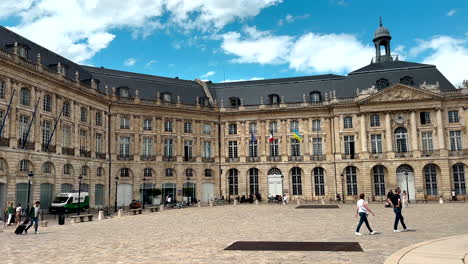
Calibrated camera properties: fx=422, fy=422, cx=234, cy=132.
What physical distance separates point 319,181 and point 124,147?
25527 mm

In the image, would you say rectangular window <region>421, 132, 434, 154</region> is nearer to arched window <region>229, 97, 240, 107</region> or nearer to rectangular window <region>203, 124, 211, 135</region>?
arched window <region>229, 97, 240, 107</region>

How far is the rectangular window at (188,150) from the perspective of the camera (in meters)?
55.9

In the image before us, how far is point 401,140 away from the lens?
53.5m

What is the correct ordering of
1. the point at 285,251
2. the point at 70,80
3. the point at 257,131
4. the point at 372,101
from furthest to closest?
the point at 257,131 → the point at 372,101 → the point at 70,80 → the point at 285,251

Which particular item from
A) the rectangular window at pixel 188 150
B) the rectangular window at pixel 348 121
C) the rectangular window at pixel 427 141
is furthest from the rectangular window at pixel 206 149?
the rectangular window at pixel 427 141

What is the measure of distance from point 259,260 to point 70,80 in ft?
121

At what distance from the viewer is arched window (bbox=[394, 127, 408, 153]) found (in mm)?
53253

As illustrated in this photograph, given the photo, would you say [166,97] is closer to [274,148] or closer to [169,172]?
[169,172]

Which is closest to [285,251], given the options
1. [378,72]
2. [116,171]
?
[116,171]

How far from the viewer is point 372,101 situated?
53.7 m

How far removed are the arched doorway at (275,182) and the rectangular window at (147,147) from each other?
16.2 metres

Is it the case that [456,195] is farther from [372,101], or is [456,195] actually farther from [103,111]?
[103,111]

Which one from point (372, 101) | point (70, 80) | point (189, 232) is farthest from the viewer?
point (372, 101)

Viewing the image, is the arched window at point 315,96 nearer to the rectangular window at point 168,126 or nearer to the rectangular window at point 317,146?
the rectangular window at point 317,146
